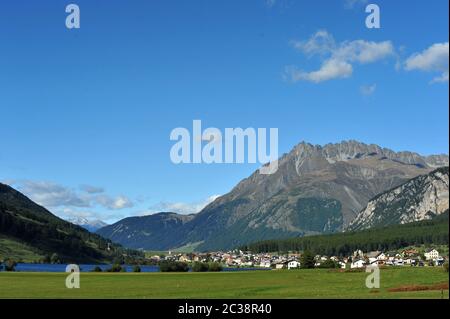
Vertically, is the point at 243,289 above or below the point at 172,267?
above

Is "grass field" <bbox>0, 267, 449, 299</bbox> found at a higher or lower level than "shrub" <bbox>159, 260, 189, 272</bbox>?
higher

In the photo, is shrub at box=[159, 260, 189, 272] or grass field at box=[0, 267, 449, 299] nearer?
grass field at box=[0, 267, 449, 299]

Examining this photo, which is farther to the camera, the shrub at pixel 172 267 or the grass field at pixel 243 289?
the shrub at pixel 172 267

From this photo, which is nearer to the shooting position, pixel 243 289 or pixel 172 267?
pixel 243 289

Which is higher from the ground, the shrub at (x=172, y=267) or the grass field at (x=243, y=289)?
the grass field at (x=243, y=289)
